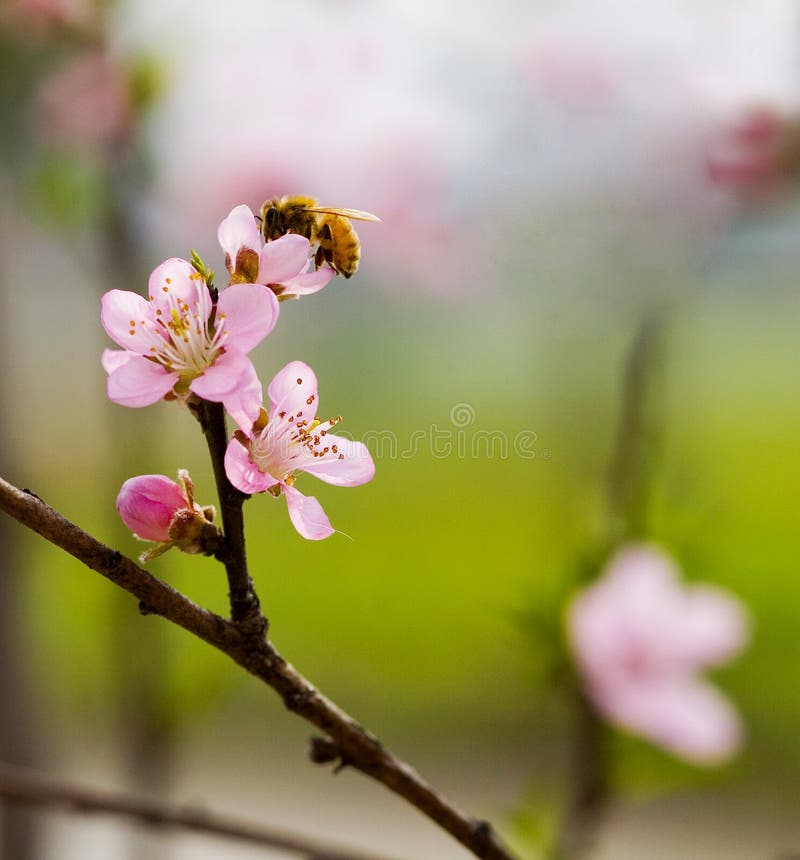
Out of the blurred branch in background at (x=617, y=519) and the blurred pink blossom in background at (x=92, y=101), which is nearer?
the blurred branch in background at (x=617, y=519)

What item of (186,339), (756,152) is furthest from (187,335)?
(756,152)

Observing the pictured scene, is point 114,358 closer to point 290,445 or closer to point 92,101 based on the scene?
point 290,445

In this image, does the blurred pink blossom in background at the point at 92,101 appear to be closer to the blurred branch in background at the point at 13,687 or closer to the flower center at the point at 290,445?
the blurred branch in background at the point at 13,687

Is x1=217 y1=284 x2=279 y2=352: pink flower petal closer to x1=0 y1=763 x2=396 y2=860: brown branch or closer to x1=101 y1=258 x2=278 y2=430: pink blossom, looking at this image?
x1=101 y1=258 x2=278 y2=430: pink blossom

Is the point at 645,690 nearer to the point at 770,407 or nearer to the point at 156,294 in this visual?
the point at 156,294

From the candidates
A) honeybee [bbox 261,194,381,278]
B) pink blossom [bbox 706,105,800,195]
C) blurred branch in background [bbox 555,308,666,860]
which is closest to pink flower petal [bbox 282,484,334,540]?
honeybee [bbox 261,194,381,278]

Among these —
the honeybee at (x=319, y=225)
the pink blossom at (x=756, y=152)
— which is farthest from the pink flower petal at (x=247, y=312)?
the pink blossom at (x=756, y=152)
